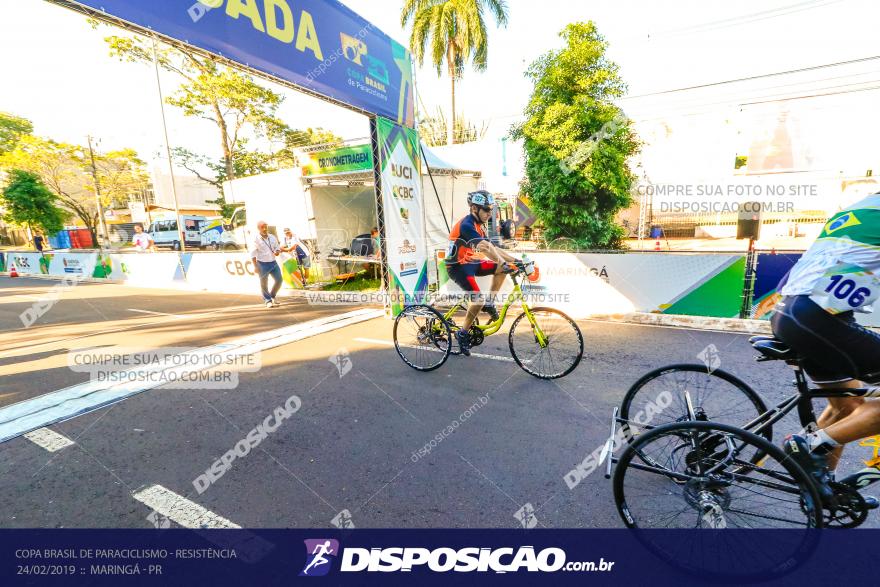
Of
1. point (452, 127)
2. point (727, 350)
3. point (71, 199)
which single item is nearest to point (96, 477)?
point (727, 350)

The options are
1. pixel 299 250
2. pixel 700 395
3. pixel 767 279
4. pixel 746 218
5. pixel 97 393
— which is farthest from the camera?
pixel 746 218

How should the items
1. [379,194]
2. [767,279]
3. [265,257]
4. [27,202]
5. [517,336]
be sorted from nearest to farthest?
[517,336] → [767,279] → [379,194] → [265,257] → [27,202]

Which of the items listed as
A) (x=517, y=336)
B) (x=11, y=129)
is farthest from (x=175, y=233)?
(x=517, y=336)

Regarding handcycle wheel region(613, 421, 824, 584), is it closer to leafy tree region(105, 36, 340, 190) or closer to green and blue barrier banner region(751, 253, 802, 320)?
green and blue barrier banner region(751, 253, 802, 320)

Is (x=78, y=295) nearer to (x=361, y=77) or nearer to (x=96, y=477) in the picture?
(x=361, y=77)

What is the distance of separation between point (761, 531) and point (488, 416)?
6.90ft

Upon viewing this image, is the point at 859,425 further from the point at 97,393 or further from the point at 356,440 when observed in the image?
the point at 97,393

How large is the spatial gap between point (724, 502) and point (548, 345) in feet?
8.43

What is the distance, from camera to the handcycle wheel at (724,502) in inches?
75.9

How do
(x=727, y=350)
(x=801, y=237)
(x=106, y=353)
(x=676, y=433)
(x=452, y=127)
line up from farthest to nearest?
(x=452, y=127) → (x=801, y=237) → (x=106, y=353) → (x=727, y=350) → (x=676, y=433)

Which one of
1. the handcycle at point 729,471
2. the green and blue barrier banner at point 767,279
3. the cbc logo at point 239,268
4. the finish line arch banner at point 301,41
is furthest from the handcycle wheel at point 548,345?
the cbc logo at point 239,268

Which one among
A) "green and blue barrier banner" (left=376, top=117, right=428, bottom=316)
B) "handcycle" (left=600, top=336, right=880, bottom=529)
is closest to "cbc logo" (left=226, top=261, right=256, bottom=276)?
"green and blue barrier banner" (left=376, top=117, right=428, bottom=316)

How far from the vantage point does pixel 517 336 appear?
4.75m

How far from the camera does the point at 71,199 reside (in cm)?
3384
